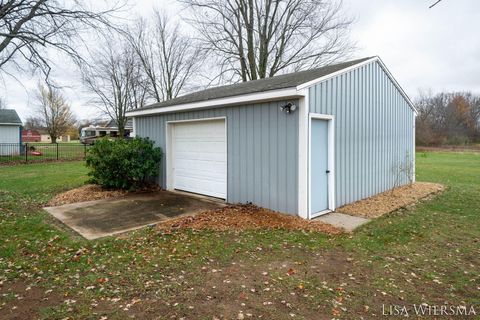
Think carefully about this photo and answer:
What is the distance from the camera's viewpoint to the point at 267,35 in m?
19.9

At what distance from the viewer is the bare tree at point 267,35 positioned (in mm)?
19203

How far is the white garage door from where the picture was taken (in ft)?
25.6

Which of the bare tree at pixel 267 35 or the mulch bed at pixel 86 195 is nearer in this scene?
the mulch bed at pixel 86 195

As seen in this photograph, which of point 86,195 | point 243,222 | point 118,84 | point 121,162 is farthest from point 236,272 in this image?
point 118,84

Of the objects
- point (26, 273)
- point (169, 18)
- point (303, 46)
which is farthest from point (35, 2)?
point (169, 18)

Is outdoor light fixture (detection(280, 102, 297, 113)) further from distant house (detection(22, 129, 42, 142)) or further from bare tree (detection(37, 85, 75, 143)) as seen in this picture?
distant house (detection(22, 129, 42, 142))

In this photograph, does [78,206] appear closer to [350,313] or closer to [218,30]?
[350,313]

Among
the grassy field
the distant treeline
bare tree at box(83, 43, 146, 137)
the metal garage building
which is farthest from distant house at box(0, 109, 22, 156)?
the distant treeline

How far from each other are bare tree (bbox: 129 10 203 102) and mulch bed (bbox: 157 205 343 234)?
20.5 m

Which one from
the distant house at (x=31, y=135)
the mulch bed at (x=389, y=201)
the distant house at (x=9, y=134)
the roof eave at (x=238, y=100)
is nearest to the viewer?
the roof eave at (x=238, y=100)

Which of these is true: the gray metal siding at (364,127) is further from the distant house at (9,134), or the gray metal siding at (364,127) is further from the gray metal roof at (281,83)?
the distant house at (9,134)

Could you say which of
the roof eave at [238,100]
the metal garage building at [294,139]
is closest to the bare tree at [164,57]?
the metal garage building at [294,139]

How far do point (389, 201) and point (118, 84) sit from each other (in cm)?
2381

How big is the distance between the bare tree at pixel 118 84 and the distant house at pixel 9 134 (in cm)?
592
